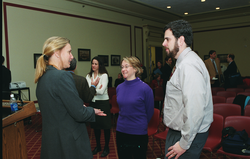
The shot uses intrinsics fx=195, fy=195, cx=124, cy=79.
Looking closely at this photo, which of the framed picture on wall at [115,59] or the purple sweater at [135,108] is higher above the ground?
the framed picture on wall at [115,59]

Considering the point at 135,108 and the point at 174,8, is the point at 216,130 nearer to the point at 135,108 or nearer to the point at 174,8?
the point at 135,108

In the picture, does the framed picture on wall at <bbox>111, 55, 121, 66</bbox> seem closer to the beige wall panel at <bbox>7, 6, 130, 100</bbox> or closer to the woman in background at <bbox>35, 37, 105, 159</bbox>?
the beige wall panel at <bbox>7, 6, 130, 100</bbox>

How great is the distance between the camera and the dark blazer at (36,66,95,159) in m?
1.40

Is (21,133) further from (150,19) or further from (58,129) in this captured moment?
(150,19)

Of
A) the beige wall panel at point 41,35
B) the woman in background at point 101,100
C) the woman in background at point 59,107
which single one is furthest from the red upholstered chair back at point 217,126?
the beige wall panel at point 41,35

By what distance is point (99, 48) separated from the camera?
8.84 m

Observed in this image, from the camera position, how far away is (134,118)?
218cm

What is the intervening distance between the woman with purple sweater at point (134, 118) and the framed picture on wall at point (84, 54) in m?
6.07

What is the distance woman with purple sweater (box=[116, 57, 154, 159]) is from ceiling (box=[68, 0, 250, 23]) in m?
6.52

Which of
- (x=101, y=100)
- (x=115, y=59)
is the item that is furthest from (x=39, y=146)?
(x=115, y=59)

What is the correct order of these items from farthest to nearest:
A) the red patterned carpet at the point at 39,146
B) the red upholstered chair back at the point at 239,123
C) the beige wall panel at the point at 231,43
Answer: the beige wall panel at the point at 231,43
the red patterned carpet at the point at 39,146
the red upholstered chair back at the point at 239,123

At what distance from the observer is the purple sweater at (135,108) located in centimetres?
216

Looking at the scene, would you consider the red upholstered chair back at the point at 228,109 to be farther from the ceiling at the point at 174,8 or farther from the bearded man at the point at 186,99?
the ceiling at the point at 174,8

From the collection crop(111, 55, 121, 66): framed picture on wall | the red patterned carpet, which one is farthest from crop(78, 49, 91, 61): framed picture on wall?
the red patterned carpet
